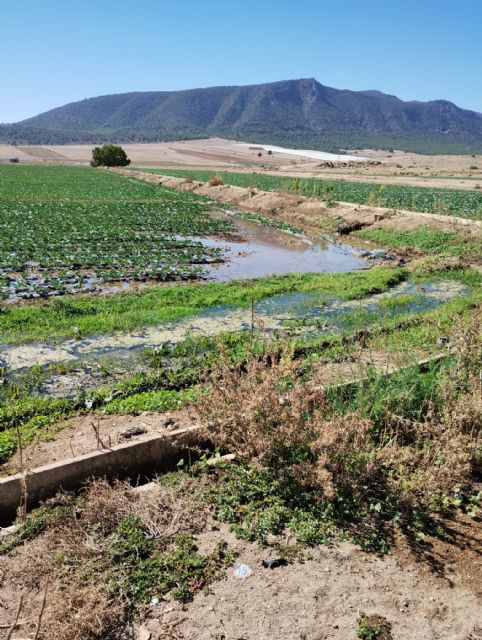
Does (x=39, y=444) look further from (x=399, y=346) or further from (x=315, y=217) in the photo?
(x=315, y=217)

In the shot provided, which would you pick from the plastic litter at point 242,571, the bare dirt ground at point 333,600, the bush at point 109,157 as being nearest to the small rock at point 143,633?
the bare dirt ground at point 333,600

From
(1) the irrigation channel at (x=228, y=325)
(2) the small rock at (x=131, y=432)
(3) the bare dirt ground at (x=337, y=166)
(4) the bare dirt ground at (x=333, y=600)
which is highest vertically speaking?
(3) the bare dirt ground at (x=337, y=166)

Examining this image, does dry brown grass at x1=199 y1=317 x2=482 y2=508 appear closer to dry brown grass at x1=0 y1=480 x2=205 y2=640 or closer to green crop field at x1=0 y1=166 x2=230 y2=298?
dry brown grass at x1=0 y1=480 x2=205 y2=640

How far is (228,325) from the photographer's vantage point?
35.7 ft

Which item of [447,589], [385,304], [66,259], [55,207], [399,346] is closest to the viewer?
[447,589]

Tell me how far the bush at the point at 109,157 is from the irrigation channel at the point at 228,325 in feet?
213

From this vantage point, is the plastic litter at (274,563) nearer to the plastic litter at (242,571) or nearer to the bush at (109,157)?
the plastic litter at (242,571)

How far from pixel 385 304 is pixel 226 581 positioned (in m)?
9.85

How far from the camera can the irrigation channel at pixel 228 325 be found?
8406 mm

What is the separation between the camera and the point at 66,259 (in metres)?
16.2

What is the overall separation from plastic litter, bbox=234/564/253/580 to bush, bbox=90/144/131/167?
244ft

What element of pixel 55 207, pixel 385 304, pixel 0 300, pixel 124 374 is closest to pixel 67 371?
pixel 124 374

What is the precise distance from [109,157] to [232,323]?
6794 centimetres

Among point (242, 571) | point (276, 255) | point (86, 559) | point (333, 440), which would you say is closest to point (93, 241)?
point (276, 255)
